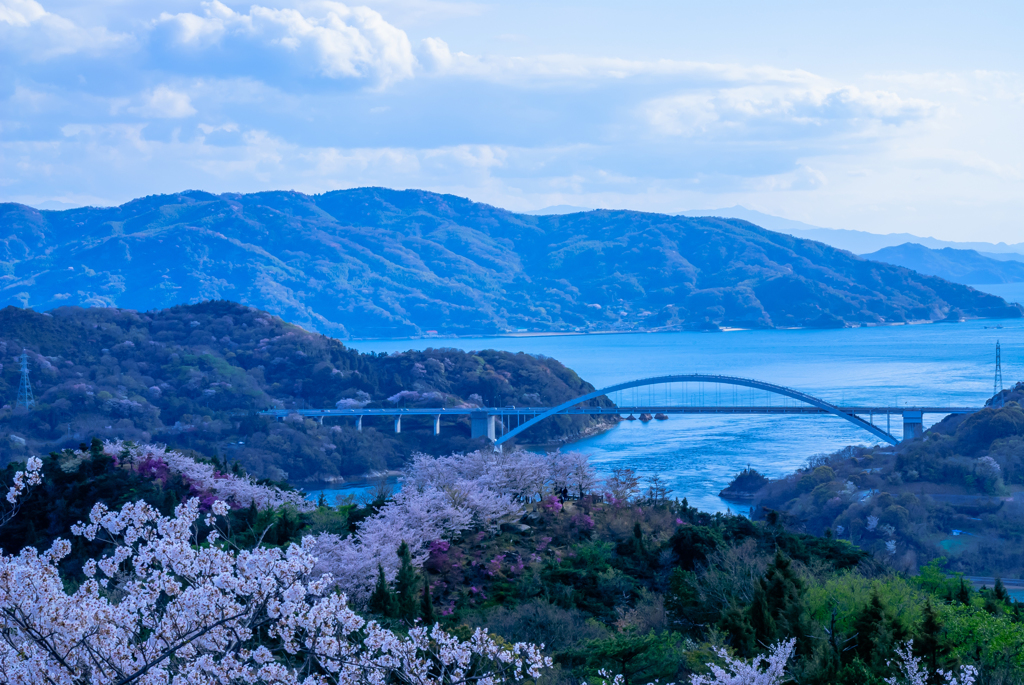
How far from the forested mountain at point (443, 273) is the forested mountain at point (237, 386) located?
46471 mm

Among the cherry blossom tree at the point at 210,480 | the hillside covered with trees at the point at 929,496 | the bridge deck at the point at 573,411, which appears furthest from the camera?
the bridge deck at the point at 573,411

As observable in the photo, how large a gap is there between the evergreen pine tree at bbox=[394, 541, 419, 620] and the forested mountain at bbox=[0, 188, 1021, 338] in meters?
97.9

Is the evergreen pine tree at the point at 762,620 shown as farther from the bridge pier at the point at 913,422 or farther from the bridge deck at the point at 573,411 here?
the bridge deck at the point at 573,411

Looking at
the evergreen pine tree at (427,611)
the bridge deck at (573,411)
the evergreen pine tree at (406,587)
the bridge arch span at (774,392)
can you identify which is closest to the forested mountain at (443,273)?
the bridge deck at (573,411)

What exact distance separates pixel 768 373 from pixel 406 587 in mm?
61174

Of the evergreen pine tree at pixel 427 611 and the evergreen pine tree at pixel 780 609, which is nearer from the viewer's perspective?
the evergreen pine tree at pixel 780 609

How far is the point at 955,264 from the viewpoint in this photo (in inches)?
6757

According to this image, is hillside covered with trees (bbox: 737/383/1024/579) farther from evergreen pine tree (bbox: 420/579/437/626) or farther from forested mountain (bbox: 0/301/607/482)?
forested mountain (bbox: 0/301/607/482)

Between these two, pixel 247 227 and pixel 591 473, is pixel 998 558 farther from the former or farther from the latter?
pixel 247 227

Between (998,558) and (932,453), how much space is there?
356 inches

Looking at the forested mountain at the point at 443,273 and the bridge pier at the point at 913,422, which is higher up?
the forested mountain at the point at 443,273

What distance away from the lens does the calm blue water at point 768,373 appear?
42.6m

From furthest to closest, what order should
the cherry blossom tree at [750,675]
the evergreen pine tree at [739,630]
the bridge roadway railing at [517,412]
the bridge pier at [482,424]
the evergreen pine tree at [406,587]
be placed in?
the bridge pier at [482,424]
the bridge roadway railing at [517,412]
the evergreen pine tree at [406,587]
the evergreen pine tree at [739,630]
the cherry blossom tree at [750,675]

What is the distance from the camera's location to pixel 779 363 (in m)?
76.9
